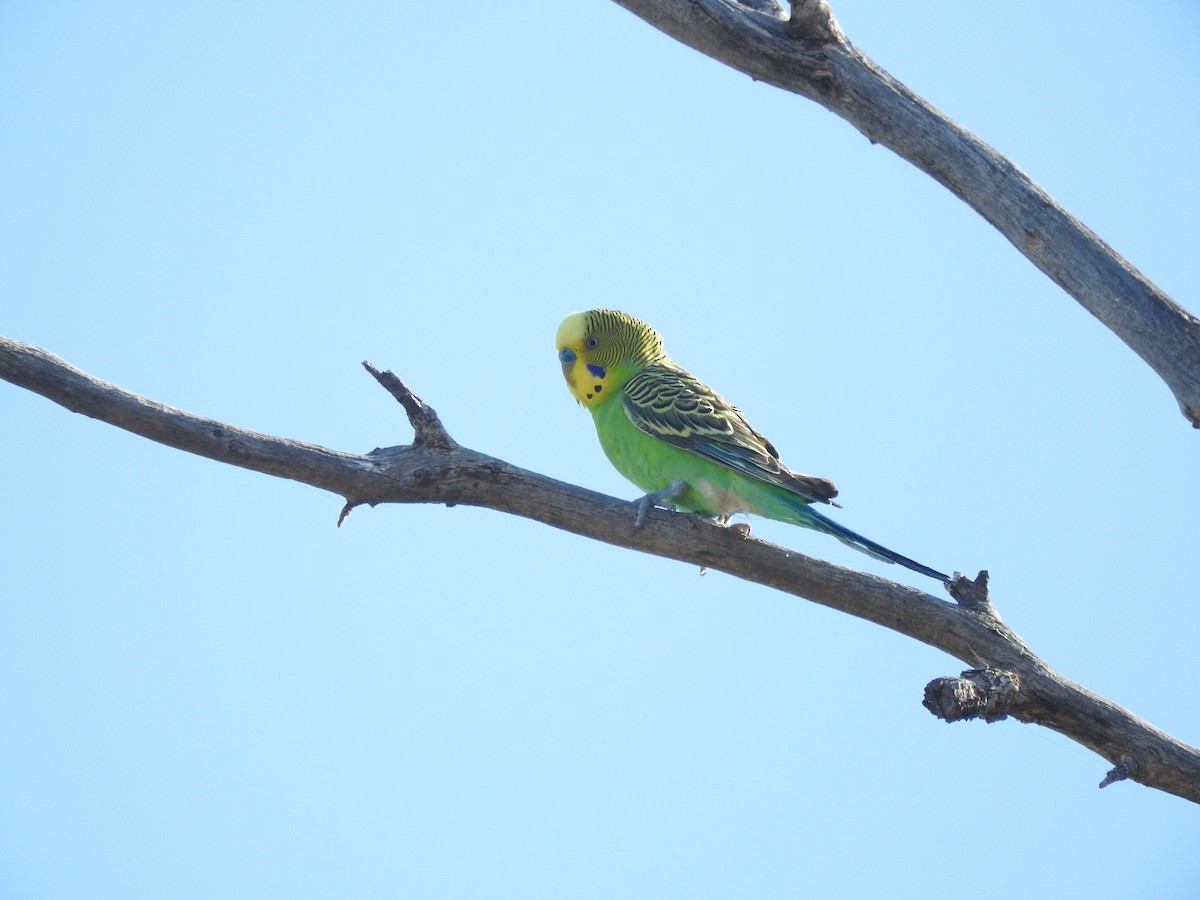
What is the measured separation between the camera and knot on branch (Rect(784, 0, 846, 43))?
196 inches

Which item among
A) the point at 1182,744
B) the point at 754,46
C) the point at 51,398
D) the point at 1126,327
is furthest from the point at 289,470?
the point at 1182,744

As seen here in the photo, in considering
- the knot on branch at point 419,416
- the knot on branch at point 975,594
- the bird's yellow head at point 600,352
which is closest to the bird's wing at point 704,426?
the bird's yellow head at point 600,352

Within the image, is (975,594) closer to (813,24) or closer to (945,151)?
(945,151)

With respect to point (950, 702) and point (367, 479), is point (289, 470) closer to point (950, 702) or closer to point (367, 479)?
point (367, 479)

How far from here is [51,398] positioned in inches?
195

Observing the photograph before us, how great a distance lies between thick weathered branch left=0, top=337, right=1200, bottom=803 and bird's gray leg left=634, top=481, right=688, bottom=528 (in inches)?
2.3

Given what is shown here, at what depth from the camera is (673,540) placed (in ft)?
18.8

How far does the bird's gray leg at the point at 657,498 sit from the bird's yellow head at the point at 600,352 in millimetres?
1141

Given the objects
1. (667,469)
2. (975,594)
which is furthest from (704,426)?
(975,594)

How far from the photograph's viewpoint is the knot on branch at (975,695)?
14.7 feet

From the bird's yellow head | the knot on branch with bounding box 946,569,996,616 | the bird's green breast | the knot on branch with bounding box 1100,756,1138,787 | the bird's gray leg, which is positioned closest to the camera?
the knot on branch with bounding box 1100,756,1138,787

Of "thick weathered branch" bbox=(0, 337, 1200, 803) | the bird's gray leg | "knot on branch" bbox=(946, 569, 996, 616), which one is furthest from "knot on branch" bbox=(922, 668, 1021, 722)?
the bird's gray leg

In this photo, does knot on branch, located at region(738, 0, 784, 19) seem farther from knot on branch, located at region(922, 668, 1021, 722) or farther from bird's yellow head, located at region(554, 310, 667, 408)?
knot on branch, located at region(922, 668, 1021, 722)

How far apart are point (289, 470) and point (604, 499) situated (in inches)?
63.1
